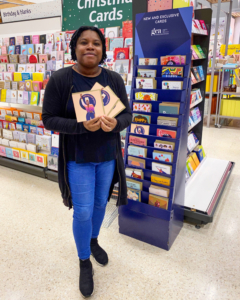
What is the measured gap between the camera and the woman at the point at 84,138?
1.37 meters

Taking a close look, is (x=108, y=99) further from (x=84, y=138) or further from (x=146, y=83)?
(x=146, y=83)

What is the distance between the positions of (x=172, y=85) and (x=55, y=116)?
97cm

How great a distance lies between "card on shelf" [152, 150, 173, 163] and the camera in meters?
1.98

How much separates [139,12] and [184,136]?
1145 millimetres

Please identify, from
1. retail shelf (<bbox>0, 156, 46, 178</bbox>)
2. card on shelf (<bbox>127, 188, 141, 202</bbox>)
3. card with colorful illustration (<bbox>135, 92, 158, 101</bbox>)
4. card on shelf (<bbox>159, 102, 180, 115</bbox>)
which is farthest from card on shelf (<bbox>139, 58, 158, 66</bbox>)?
retail shelf (<bbox>0, 156, 46, 178</bbox>)

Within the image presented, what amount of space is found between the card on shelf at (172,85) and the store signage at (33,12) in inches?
76.5

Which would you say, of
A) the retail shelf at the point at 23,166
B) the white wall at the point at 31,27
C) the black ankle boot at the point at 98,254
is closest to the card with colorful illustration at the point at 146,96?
the black ankle boot at the point at 98,254

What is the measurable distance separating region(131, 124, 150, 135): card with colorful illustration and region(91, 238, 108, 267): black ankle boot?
951mm

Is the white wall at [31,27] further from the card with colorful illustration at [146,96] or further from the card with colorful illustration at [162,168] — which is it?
the card with colorful illustration at [162,168]

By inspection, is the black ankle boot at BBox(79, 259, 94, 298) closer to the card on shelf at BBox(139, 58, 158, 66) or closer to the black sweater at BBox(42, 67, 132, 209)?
the black sweater at BBox(42, 67, 132, 209)

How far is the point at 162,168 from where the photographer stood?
6.64 feet

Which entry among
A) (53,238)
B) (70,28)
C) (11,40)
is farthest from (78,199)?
(11,40)

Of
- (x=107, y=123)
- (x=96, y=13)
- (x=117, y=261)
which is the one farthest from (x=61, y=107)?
(x=96, y=13)

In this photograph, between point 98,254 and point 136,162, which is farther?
point 136,162
